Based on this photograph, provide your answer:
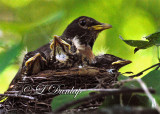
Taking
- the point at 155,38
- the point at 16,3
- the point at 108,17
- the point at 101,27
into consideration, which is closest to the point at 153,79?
the point at 155,38

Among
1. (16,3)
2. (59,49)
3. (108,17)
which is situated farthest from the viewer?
(16,3)

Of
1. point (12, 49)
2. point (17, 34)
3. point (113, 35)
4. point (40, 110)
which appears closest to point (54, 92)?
point (40, 110)

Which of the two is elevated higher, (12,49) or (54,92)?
(12,49)

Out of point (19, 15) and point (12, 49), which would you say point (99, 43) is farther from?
point (12, 49)

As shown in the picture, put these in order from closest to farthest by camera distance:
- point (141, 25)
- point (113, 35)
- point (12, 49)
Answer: point (12, 49), point (113, 35), point (141, 25)

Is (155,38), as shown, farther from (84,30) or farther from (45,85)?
(84,30)

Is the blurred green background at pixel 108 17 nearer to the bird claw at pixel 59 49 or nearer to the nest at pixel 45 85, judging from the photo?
the bird claw at pixel 59 49

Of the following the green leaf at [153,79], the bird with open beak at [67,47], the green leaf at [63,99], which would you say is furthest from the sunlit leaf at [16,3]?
the green leaf at [153,79]
